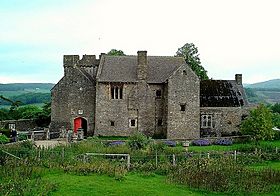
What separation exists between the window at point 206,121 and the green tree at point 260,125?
6.01m

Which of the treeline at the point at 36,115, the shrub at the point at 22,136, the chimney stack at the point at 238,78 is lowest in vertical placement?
the shrub at the point at 22,136

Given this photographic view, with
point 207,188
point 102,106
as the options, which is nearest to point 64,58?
point 102,106

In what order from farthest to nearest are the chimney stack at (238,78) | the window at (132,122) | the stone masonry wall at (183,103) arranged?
the chimney stack at (238,78)
the window at (132,122)
the stone masonry wall at (183,103)

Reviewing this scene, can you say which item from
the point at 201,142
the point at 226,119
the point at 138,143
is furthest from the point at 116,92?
the point at 138,143

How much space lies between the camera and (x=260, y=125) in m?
43.9

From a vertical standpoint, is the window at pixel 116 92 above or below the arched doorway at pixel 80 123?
above

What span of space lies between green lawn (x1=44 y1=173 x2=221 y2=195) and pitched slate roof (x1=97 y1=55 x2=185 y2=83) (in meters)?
22.6

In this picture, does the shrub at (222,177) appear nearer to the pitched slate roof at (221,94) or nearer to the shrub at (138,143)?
the shrub at (138,143)

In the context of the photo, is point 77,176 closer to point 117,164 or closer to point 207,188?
point 117,164

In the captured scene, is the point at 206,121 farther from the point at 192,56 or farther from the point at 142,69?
the point at 192,56

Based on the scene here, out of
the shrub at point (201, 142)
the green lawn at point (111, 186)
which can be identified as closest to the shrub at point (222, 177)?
the green lawn at point (111, 186)

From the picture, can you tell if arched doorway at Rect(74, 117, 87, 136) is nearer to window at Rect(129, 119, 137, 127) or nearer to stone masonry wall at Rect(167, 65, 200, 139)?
window at Rect(129, 119, 137, 127)

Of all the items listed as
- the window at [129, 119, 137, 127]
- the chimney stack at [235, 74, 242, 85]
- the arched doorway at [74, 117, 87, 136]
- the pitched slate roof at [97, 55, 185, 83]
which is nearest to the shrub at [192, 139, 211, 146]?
the window at [129, 119, 137, 127]

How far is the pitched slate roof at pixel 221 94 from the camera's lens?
50750 mm
